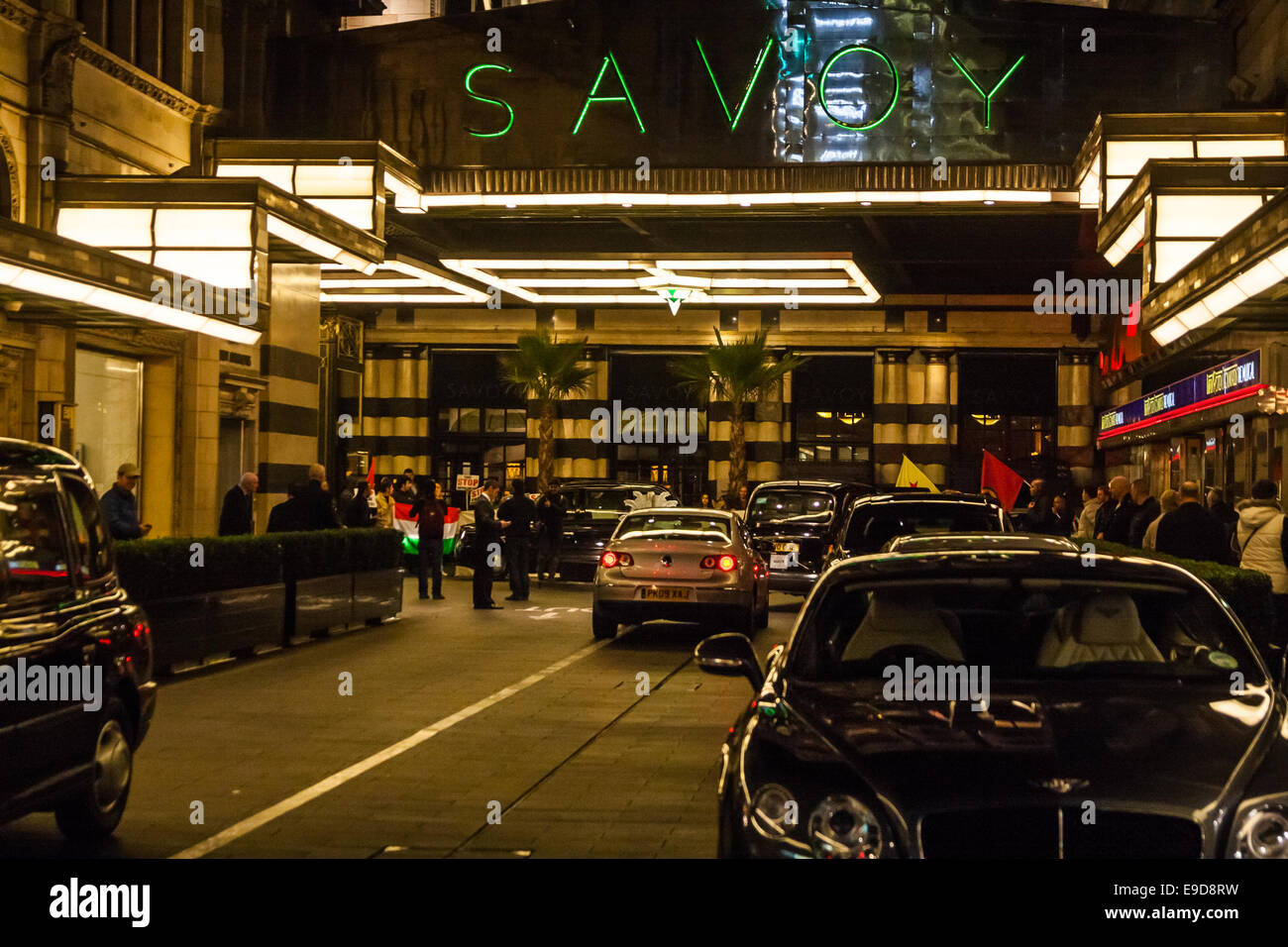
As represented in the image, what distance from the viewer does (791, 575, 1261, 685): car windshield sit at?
562cm

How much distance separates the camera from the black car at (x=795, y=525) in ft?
75.5

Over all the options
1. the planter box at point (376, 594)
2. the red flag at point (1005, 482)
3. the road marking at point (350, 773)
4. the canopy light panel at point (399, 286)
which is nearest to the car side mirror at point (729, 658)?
the road marking at point (350, 773)

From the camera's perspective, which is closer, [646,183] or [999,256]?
[646,183]

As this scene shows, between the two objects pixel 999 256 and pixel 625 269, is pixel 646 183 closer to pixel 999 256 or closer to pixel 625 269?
pixel 625 269

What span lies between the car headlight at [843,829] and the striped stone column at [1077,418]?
40483 mm

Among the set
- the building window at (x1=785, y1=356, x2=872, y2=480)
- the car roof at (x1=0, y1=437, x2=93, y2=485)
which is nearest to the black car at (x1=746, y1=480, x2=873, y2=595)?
the car roof at (x1=0, y1=437, x2=93, y2=485)

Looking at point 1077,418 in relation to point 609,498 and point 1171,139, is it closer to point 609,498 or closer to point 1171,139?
point 1171,139

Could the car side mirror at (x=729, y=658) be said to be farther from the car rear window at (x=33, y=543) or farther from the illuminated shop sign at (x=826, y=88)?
the illuminated shop sign at (x=826, y=88)

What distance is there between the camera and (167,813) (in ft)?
26.6

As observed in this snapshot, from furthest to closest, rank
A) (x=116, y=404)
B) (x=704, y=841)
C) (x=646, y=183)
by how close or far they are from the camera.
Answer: (x=646, y=183)
(x=116, y=404)
(x=704, y=841)

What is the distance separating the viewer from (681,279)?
3616 cm

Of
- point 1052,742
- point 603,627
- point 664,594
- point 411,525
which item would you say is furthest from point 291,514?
point 1052,742

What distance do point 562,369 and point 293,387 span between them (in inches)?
586

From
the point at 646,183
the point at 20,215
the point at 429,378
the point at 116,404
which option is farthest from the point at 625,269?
the point at 20,215
